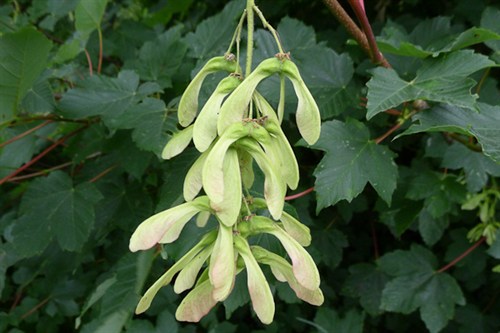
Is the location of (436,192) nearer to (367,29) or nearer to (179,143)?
(367,29)

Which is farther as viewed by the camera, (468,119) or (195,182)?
(468,119)

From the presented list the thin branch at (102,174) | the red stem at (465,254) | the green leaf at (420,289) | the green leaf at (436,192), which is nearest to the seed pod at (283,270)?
the green leaf at (436,192)

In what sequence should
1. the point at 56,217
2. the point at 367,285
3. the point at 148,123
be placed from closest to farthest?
the point at 148,123 → the point at 56,217 → the point at 367,285

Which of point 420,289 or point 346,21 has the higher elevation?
point 346,21

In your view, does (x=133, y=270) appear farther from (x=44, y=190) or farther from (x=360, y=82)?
(x=360, y=82)

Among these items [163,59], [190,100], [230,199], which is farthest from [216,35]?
[230,199]

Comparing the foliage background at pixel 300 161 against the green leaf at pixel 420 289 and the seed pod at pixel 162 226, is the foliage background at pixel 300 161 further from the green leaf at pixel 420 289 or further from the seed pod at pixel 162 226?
the seed pod at pixel 162 226
